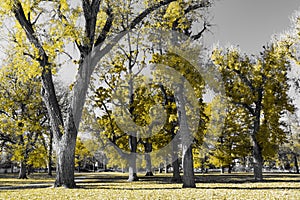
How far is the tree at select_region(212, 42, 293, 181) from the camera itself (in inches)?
845

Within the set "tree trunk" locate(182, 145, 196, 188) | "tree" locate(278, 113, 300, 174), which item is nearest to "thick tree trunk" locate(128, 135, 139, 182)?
"tree trunk" locate(182, 145, 196, 188)

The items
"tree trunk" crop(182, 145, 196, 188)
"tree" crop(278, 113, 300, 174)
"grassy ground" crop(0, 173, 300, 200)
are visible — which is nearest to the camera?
"grassy ground" crop(0, 173, 300, 200)

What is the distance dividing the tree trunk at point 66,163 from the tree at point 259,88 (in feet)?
42.9

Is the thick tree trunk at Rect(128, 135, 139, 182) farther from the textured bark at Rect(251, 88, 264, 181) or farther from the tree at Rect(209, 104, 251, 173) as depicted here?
the tree at Rect(209, 104, 251, 173)

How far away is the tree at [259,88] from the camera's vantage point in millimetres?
21453

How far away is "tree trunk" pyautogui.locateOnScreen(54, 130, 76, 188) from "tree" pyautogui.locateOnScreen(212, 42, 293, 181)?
1307 cm

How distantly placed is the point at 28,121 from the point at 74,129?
492 inches

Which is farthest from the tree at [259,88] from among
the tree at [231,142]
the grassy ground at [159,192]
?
the grassy ground at [159,192]

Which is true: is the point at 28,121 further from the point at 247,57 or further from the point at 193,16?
the point at 247,57

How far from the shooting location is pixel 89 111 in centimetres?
2433

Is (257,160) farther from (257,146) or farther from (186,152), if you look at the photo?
(186,152)

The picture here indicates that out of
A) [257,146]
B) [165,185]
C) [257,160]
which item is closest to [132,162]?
[165,185]

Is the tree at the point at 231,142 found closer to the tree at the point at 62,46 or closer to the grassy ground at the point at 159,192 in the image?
the grassy ground at the point at 159,192

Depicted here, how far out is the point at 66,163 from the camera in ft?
42.5
